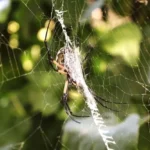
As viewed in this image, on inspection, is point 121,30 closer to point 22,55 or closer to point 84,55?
point 84,55

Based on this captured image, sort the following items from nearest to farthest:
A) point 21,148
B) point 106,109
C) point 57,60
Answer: point 21,148, point 57,60, point 106,109

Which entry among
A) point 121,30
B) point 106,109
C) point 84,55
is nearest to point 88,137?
point 106,109

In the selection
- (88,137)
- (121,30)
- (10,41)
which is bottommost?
(88,137)
